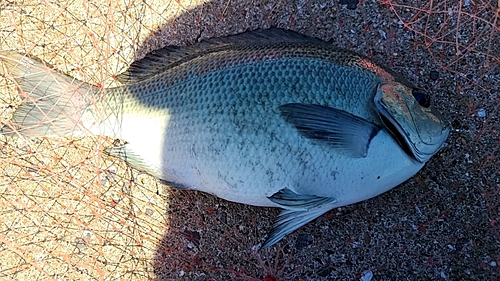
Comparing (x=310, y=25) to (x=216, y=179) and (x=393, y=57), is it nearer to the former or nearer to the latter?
(x=393, y=57)

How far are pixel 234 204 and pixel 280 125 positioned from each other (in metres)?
0.47

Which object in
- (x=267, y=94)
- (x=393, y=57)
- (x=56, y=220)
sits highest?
(x=267, y=94)

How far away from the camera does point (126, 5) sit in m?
1.74

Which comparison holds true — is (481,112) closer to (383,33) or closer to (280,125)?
(383,33)

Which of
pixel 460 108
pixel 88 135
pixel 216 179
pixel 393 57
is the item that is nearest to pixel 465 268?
pixel 460 108

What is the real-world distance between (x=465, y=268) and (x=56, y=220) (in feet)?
5.15

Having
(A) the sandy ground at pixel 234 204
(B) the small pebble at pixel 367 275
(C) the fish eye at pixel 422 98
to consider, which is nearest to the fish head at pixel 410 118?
(C) the fish eye at pixel 422 98

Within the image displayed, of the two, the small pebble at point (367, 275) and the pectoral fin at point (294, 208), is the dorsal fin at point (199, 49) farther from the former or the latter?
the small pebble at point (367, 275)

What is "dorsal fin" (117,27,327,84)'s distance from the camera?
1.48 meters

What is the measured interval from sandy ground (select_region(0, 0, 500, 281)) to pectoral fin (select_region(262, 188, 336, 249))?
18 cm

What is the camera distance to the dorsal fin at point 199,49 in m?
1.48

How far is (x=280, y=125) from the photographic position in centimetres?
128

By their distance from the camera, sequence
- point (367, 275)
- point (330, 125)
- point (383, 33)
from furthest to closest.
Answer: point (383, 33)
point (367, 275)
point (330, 125)

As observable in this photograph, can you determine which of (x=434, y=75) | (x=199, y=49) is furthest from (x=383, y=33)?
(x=199, y=49)
